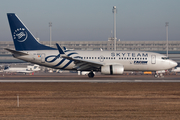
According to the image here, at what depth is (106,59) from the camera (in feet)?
134

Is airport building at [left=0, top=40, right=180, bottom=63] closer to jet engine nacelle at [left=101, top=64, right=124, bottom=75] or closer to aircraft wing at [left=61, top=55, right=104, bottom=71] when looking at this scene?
aircraft wing at [left=61, top=55, right=104, bottom=71]

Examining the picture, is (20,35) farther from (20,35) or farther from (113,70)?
(113,70)

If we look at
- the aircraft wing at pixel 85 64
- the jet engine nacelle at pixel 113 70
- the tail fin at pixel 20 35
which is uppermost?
the tail fin at pixel 20 35

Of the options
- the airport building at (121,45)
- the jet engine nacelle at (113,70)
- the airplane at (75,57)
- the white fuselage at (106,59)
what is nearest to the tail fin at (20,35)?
the airplane at (75,57)

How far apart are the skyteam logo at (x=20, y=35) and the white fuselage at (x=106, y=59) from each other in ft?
8.01

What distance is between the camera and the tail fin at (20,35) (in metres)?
41.3

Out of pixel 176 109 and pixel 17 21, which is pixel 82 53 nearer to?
pixel 17 21

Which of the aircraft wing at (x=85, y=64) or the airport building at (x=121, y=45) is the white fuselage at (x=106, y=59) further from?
the airport building at (x=121, y=45)

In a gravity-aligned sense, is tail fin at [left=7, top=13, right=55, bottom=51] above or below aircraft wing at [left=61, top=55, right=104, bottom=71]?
above

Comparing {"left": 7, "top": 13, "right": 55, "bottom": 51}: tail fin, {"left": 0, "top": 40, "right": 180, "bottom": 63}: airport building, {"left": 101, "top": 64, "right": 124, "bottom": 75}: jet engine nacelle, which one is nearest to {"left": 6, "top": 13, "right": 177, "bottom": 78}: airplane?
{"left": 7, "top": 13, "right": 55, "bottom": 51}: tail fin

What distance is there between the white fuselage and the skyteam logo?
96.2 inches

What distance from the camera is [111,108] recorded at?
1576 centimetres

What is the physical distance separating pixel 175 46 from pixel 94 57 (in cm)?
11765

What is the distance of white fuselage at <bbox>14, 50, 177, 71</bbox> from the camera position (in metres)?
40.8
